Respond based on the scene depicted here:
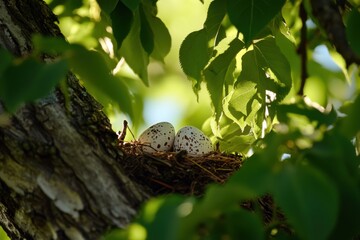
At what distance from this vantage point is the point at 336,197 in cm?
155

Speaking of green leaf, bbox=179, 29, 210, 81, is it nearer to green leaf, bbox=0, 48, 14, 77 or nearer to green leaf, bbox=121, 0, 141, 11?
green leaf, bbox=121, 0, 141, 11

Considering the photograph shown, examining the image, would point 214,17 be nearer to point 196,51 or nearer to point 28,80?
point 196,51

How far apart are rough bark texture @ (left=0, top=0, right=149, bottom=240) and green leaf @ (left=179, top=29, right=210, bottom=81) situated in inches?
19.3

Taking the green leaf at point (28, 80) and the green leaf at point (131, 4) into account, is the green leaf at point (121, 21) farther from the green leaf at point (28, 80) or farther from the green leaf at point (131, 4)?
the green leaf at point (28, 80)

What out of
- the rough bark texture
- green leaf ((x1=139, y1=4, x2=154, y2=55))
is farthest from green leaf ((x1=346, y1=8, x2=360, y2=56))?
green leaf ((x1=139, y1=4, x2=154, y2=55))

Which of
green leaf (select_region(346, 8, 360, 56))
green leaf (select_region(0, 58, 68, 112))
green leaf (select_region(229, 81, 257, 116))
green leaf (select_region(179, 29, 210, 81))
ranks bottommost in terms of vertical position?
green leaf (select_region(229, 81, 257, 116))

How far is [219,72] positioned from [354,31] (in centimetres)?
72

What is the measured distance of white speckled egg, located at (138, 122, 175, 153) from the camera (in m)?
3.20

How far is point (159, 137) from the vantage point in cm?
324

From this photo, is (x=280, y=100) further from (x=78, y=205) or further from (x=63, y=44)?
(x=63, y=44)

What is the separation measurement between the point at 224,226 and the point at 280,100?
1222 mm

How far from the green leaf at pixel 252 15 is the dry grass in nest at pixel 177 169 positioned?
491 mm

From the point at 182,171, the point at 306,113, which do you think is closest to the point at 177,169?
the point at 182,171

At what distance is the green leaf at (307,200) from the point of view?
1.51 m
